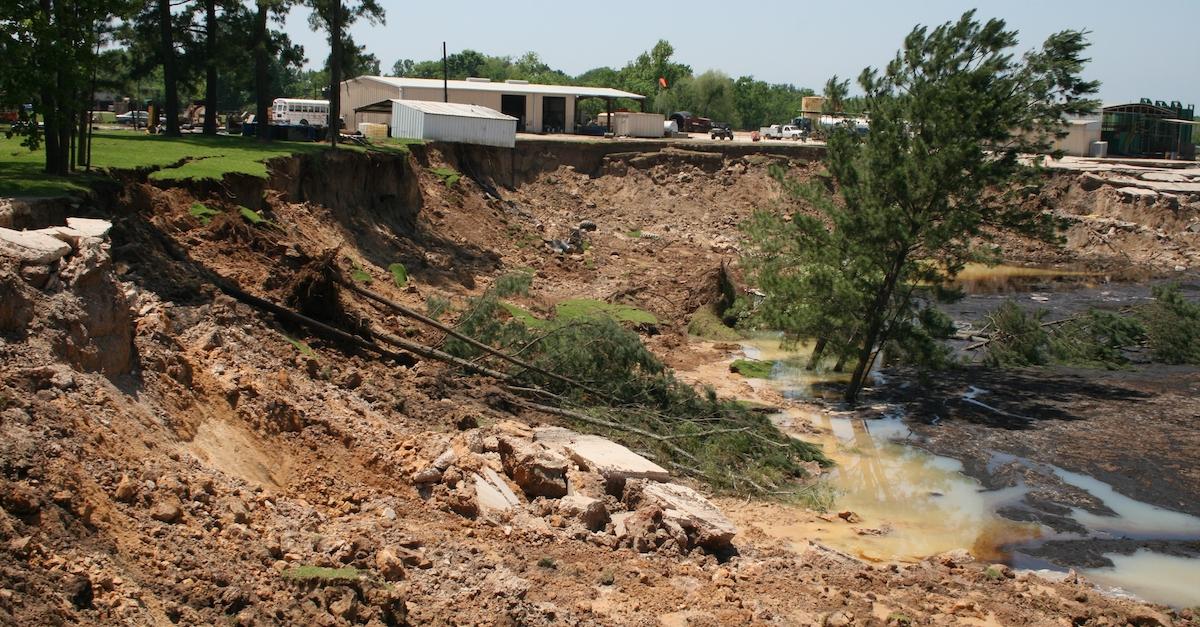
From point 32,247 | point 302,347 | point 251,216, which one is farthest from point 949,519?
point 251,216

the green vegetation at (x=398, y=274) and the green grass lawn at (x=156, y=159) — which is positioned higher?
the green grass lawn at (x=156, y=159)

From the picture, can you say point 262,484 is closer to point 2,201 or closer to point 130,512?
point 130,512

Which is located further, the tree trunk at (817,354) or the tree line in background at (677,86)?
the tree line in background at (677,86)

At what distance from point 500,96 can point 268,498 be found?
47914mm

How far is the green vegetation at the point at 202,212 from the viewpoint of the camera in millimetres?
19672

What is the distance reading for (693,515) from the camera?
46.1ft

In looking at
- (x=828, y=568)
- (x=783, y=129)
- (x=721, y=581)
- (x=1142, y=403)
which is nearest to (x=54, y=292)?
(x=721, y=581)

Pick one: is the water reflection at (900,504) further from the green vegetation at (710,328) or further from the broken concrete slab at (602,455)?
the green vegetation at (710,328)

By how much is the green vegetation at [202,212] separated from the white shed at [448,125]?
24244 mm

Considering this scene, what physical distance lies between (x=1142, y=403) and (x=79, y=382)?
20.6 meters

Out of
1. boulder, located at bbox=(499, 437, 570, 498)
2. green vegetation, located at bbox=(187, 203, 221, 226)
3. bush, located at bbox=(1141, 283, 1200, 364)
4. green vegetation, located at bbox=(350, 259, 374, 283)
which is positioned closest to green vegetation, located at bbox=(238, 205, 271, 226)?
green vegetation, located at bbox=(187, 203, 221, 226)

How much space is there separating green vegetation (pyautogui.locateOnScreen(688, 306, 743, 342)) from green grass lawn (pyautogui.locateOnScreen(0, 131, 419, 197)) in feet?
37.5

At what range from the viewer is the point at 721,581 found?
42.5 ft

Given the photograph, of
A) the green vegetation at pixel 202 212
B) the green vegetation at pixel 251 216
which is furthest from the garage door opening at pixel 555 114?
the green vegetation at pixel 202 212
